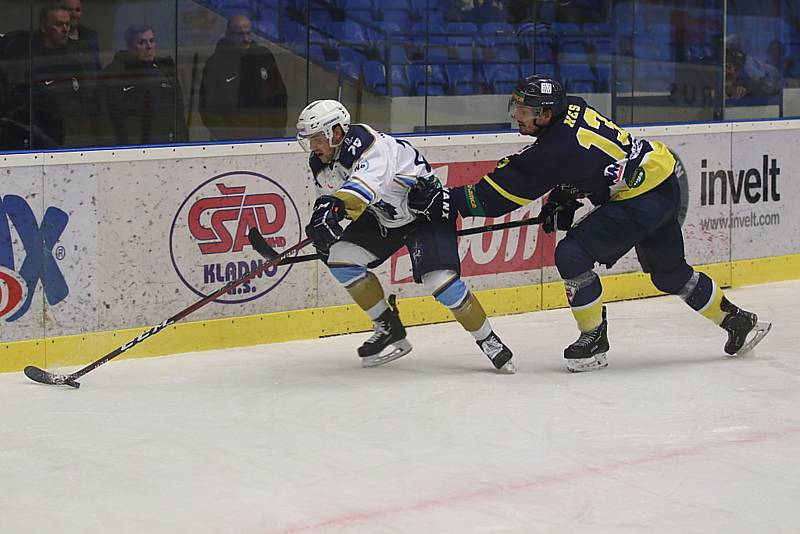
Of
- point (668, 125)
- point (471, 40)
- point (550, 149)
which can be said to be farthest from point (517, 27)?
point (550, 149)

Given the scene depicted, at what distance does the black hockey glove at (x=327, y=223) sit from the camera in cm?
499

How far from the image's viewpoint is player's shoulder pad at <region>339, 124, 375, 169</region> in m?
5.08

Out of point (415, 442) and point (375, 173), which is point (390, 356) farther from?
point (415, 442)

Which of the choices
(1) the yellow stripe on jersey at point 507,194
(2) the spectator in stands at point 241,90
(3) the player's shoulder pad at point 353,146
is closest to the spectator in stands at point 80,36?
(2) the spectator in stands at point 241,90

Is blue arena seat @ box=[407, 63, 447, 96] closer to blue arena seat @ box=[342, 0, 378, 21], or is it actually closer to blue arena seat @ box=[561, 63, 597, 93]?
blue arena seat @ box=[342, 0, 378, 21]

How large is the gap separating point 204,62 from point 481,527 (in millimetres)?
2976

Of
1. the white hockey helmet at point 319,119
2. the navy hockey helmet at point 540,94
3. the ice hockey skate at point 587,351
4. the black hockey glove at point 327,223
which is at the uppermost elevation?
the navy hockey helmet at point 540,94

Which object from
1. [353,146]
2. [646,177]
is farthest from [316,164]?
[646,177]

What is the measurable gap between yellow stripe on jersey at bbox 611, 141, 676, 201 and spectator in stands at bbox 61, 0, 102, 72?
6.64 ft

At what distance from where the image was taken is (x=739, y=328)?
5559mm

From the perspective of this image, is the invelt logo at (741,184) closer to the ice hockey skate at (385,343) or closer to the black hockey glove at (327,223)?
the ice hockey skate at (385,343)

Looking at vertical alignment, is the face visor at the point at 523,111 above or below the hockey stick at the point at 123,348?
above

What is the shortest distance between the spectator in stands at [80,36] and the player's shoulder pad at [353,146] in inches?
44.4

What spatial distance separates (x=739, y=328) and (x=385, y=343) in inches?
52.7
